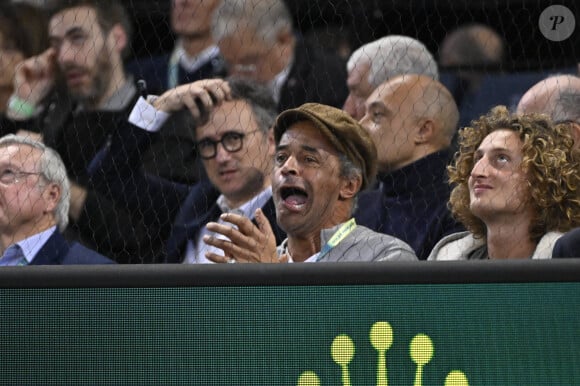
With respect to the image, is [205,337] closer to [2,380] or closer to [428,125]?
[2,380]

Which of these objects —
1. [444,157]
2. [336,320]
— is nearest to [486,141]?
[444,157]

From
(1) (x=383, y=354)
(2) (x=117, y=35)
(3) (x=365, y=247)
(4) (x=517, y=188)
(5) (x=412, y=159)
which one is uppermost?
(2) (x=117, y=35)

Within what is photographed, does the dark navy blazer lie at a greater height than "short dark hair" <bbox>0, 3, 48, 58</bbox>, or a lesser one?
lesser

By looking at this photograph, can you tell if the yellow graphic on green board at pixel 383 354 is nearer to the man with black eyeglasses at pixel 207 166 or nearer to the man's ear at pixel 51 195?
the man with black eyeglasses at pixel 207 166

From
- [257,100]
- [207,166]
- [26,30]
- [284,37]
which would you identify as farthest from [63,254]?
[26,30]

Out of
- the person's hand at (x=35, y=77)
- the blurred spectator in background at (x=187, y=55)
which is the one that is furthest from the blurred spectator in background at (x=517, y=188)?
the person's hand at (x=35, y=77)

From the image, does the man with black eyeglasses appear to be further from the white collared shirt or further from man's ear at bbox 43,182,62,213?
the white collared shirt

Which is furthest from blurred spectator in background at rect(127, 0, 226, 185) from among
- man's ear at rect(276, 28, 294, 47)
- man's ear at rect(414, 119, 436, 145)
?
man's ear at rect(414, 119, 436, 145)

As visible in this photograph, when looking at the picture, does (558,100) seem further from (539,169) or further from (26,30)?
(26,30)

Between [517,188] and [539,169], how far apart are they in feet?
0.30

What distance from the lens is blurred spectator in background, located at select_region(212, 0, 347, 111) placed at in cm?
464

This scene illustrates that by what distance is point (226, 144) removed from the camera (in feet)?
14.3

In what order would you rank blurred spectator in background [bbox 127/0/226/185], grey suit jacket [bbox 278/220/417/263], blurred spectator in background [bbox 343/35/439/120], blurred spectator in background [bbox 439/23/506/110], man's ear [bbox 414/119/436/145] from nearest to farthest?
grey suit jacket [bbox 278/220/417/263] → man's ear [bbox 414/119/436/145] → blurred spectator in background [bbox 343/35/439/120] → blurred spectator in background [bbox 439/23/506/110] → blurred spectator in background [bbox 127/0/226/185]

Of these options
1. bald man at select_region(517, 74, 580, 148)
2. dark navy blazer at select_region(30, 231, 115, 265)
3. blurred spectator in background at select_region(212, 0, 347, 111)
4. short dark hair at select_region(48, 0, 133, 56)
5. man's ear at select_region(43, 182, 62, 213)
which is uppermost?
short dark hair at select_region(48, 0, 133, 56)
